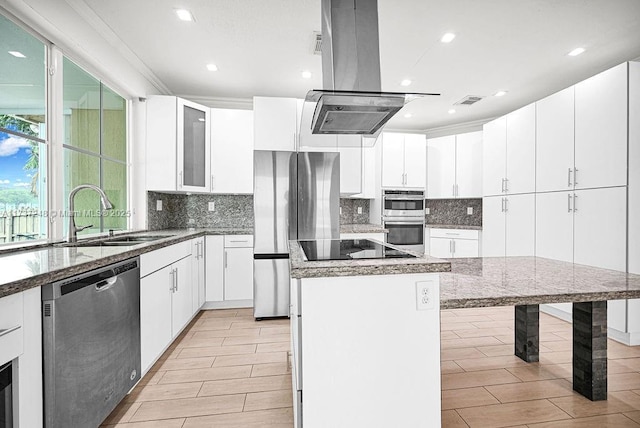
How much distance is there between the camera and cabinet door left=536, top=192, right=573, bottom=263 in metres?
3.35

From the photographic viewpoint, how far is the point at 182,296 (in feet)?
9.84

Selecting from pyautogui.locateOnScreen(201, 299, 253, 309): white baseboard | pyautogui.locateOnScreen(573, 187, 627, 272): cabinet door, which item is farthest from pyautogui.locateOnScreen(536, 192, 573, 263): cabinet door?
pyautogui.locateOnScreen(201, 299, 253, 309): white baseboard

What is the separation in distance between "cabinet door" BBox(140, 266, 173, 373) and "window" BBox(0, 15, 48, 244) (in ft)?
2.58

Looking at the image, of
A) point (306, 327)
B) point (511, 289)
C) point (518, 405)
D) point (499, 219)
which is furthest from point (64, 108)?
point (499, 219)

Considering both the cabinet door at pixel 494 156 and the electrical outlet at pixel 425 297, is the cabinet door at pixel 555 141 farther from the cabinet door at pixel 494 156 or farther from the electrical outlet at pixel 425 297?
the electrical outlet at pixel 425 297

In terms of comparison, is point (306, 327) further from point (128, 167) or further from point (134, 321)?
point (128, 167)

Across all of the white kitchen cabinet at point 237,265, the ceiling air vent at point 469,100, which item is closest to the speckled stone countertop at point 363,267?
the white kitchen cabinet at point 237,265

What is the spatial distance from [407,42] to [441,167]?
9.26 ft

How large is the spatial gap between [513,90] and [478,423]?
157 inches

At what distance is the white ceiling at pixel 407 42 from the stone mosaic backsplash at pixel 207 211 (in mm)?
1413

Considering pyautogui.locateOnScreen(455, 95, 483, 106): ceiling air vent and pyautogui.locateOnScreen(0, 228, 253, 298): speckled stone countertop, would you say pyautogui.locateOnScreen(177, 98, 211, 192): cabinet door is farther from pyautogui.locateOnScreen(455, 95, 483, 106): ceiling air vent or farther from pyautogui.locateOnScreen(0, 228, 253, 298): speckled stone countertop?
pyautogui.locateOnScreen(455, 95, 483, 106): ceiling air vent

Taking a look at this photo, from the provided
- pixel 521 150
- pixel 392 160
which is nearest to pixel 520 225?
pixel 521 150

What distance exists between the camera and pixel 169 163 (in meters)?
3.64

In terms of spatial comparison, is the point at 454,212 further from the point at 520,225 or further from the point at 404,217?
the point at 520,225
